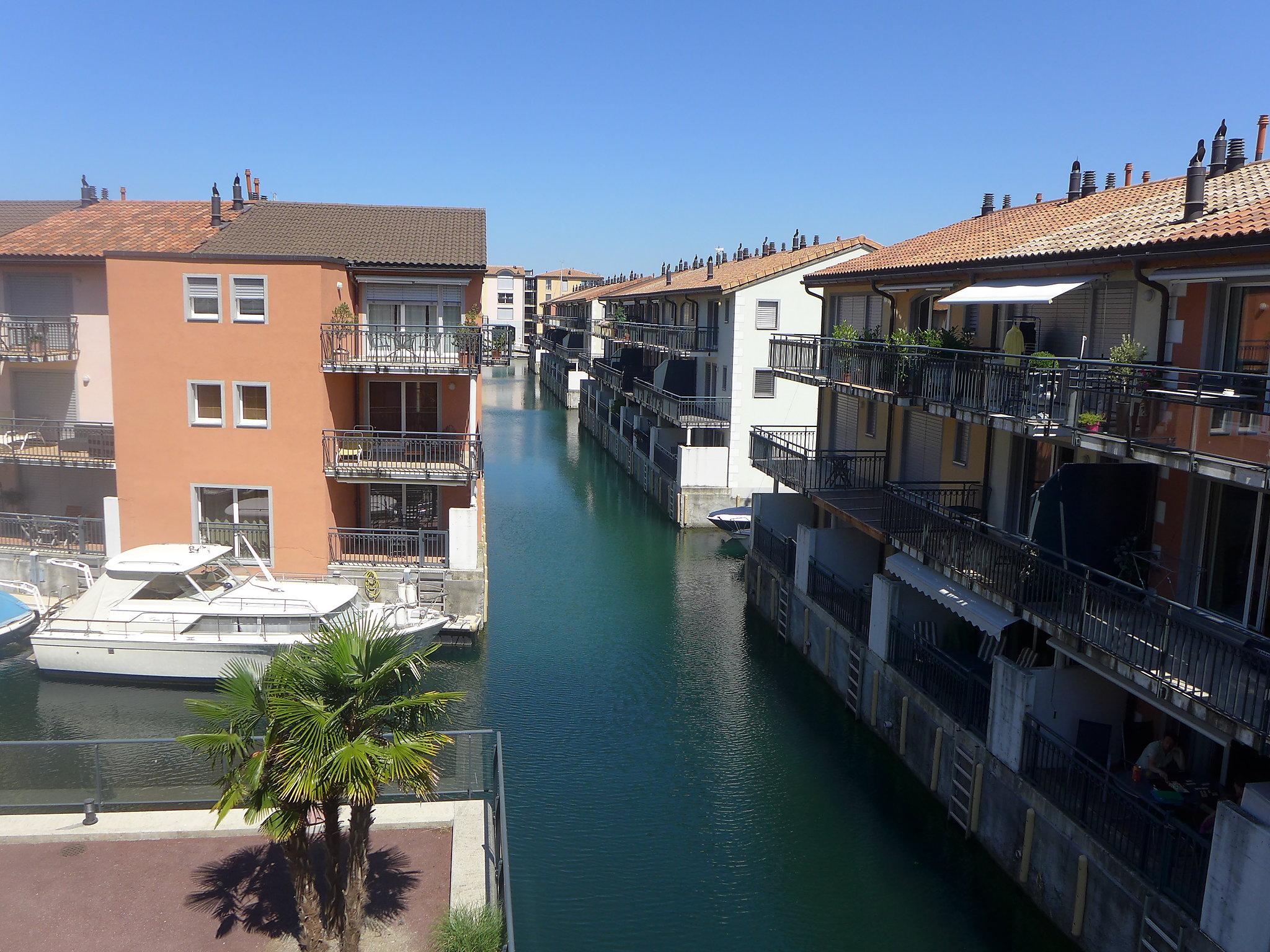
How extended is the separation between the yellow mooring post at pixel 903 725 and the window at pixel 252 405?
15.8m

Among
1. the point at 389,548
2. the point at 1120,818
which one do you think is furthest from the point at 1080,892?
the point at 389,548

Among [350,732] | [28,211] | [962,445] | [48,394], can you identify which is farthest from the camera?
[28,211]

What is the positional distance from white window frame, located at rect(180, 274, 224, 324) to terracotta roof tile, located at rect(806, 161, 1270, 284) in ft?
48.4

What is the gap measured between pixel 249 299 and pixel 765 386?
70.5ft

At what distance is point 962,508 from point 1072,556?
15.5 ft

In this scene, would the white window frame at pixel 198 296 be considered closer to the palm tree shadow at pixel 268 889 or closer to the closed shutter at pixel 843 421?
the palm tree shadow at pixel 268 889

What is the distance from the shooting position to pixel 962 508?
60.2 ft

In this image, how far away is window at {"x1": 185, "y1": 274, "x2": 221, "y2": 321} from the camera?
23984 mm

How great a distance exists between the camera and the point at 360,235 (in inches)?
1110

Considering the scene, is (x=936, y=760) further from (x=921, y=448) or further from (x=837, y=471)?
(x=837, y=471)

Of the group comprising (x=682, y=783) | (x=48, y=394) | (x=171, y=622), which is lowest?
(x=682, y=783)

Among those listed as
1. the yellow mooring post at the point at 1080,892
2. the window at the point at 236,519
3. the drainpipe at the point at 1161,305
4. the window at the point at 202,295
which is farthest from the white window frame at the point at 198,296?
the yellow mooring post at the point at 1080,892

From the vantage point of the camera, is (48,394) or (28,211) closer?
(48,394)

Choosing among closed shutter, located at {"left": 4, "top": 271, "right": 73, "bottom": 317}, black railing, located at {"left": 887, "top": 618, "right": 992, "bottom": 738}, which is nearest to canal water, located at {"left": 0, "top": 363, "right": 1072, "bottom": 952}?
black railing, located at {"left": 887, "top": 618, "right": 992, "bottom": 738}
